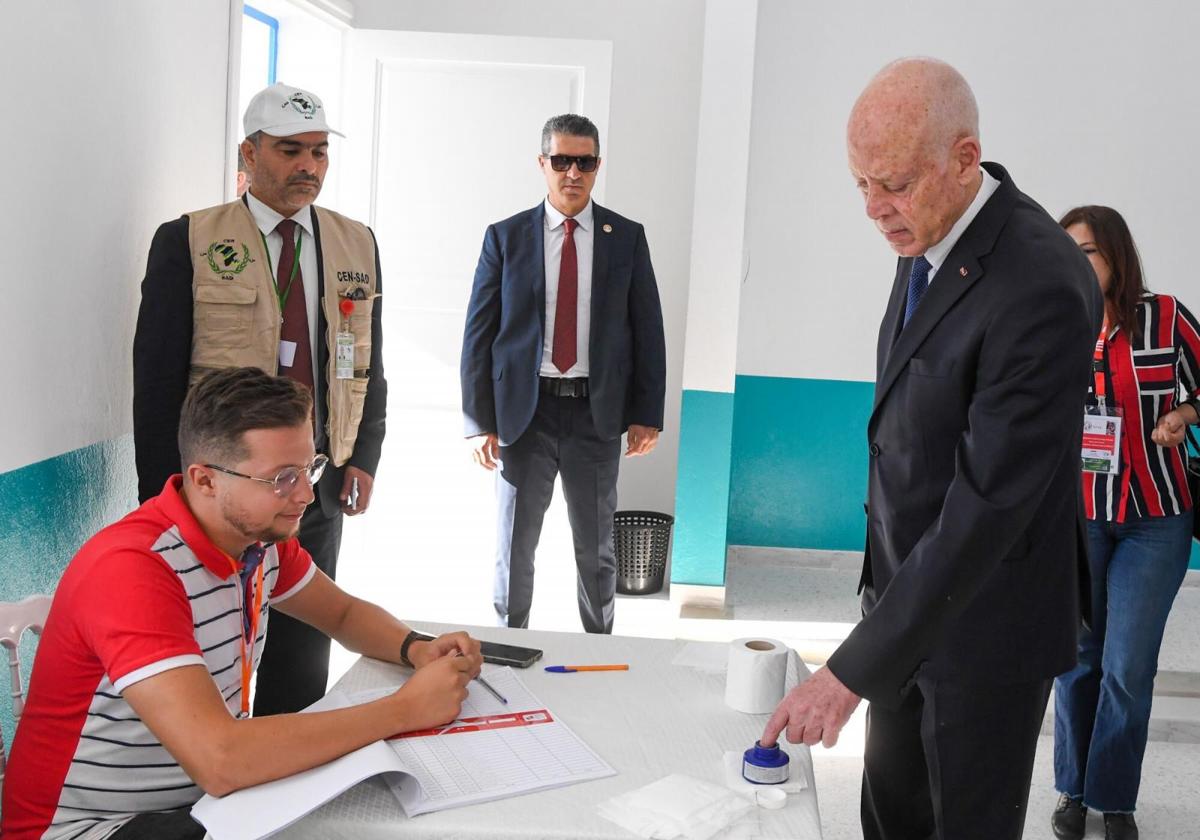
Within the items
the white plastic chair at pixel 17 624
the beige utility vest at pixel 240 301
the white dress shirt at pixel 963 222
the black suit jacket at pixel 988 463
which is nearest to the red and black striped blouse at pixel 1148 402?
the black suit jacket at pixel 988 463

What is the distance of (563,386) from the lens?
3.70 metres

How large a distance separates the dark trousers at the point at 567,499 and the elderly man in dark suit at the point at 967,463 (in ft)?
6.34

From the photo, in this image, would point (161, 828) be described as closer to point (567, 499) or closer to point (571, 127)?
point (567, 499)

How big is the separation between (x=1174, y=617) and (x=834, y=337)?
1.89 metres

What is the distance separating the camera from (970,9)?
5.17 meters

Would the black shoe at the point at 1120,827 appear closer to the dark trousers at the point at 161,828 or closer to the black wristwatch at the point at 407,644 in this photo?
the black wristwatch at the point at 407,644

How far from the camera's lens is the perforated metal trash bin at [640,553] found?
194 inches

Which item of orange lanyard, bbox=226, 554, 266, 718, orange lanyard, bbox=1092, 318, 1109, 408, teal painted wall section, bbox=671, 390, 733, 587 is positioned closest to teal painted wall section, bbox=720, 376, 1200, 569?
teal painted wall section, bbox=671, 390, 733, 587

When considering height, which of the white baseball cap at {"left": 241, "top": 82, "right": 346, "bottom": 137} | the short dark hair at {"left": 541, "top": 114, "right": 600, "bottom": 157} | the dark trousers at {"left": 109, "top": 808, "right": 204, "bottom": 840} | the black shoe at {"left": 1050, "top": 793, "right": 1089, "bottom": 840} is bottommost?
the black shoe at {"left": 1050, "top": 793, "right": 1089, "bottom": 840}

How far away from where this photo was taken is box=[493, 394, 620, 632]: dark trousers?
147 inches

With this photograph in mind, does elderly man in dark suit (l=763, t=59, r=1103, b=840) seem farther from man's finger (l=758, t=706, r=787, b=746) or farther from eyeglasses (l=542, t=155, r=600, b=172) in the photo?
eyeglasses (l=542, t=155, r=600, b=172)

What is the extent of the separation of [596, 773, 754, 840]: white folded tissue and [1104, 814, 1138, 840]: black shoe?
6.62 ft

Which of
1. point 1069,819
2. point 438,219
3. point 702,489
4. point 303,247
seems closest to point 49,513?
point 303,247

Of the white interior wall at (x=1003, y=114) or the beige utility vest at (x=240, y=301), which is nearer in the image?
the beige utility vest at (x=240, y=301)
